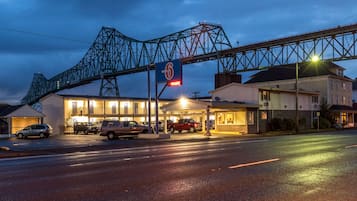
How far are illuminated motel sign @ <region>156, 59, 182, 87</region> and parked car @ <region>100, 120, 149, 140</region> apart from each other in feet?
15.4

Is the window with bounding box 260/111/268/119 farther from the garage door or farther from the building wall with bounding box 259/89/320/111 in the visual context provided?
the garage door

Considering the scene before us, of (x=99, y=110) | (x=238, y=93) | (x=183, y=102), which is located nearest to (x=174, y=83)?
(x=183, y=102)

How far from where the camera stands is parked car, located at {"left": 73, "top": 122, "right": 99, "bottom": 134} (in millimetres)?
48688

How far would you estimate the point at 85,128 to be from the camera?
49.8m

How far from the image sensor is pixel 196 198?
26.0ft

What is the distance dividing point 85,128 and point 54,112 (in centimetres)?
1020

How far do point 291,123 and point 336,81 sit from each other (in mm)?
22194

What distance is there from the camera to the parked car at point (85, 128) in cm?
4869

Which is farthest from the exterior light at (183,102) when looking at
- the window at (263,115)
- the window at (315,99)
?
the window at (315,99)

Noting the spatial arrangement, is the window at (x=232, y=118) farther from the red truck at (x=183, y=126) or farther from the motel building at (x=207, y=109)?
the red truck at (x=183, y=126)

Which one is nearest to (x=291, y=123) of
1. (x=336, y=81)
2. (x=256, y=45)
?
(x=256, y=45)

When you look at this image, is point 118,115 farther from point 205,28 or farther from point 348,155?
point 348,155

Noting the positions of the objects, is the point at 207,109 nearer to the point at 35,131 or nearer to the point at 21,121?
the point at 35,131

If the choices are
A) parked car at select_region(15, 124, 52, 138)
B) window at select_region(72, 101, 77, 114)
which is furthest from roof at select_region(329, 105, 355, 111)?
parked car at select_region(15, 124, 52, 138)
